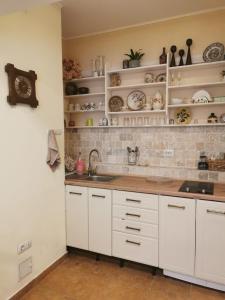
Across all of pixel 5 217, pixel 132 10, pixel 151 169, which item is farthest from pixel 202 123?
pixel 5 217

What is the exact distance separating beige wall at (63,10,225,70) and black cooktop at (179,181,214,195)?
4.66ft

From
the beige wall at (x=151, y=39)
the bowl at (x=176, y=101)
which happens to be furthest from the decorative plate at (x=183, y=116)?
the beige wall at (x=151, y=39)

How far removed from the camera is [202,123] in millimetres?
2604

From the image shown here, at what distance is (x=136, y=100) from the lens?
2.92 m

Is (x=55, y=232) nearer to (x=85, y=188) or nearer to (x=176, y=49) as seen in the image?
(x=85, y=188)

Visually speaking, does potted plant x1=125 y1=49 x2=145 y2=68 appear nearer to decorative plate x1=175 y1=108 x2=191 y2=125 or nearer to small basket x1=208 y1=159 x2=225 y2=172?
decorative plate x1=175 y1=108 x2=191 y2=125

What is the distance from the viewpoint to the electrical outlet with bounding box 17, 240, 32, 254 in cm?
201

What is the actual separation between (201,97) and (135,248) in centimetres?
173

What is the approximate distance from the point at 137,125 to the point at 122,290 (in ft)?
5.74

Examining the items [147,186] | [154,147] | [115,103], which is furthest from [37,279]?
[115,103]

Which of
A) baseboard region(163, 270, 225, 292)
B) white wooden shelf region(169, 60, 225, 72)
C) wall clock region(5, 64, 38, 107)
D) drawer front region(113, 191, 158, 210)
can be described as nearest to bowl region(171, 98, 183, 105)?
white wooden shelf region(169, 60, 225, 72)

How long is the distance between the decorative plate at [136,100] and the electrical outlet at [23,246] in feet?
6.11

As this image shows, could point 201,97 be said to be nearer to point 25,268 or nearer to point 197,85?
point 197,85

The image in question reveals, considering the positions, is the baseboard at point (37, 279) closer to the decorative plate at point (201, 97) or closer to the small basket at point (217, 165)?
the small basket at point (217, 165)
